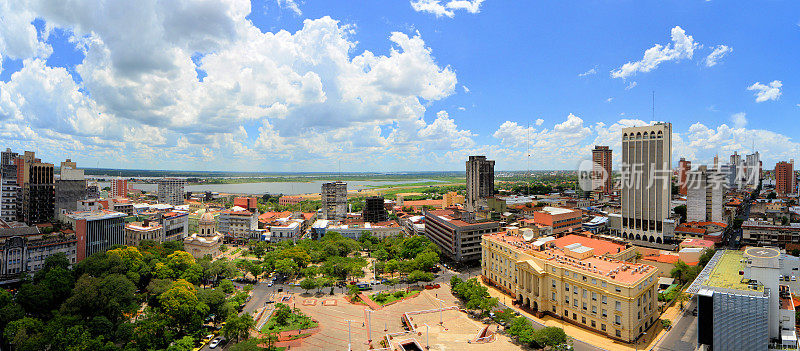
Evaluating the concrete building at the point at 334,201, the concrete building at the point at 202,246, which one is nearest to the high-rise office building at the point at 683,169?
the concrete building at the point at 334,201

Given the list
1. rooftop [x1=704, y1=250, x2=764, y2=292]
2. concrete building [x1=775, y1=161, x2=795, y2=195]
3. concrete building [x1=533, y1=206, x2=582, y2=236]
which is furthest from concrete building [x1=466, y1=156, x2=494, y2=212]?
concrete building [x1=775, y1=161, x2=795, y2=195]

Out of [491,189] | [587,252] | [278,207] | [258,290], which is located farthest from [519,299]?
[278,207]

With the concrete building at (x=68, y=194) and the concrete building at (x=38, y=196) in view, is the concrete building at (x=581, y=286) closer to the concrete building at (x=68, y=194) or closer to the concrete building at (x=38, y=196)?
the concrete building at (x=68, y=194)

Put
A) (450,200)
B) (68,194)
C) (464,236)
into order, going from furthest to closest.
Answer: (450,200), (68,194), (464,236)

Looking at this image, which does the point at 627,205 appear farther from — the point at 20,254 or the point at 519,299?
the point at 20,254

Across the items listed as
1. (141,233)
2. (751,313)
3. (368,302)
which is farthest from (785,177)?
(141,233)

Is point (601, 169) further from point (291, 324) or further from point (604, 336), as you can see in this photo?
point (291, 324)
